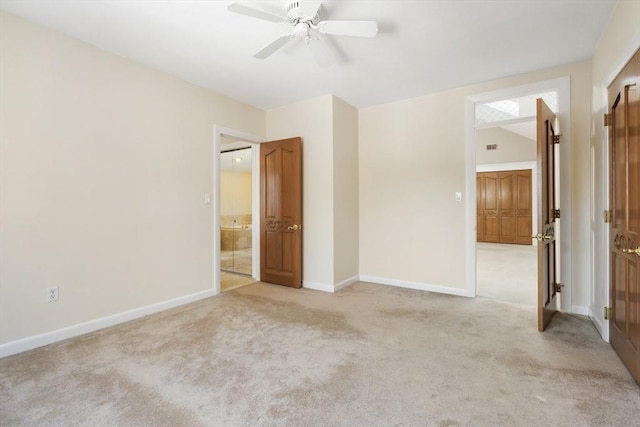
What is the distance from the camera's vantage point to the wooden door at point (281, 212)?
4.01 metres

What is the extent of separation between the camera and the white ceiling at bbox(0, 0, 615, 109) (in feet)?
7.09

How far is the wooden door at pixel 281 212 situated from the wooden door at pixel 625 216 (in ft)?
10.1

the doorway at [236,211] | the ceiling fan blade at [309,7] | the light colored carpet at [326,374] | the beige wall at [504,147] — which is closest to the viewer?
the light colored carpet at [326,374]

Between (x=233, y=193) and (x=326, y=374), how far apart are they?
12.5 feet

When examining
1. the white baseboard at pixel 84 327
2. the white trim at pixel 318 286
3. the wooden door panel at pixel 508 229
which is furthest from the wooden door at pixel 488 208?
the white baseboard at pixel 84 327

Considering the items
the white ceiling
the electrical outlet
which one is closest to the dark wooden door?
the white ceiling

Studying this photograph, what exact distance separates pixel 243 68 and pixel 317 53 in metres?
1.06

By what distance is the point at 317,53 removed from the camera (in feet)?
7.91

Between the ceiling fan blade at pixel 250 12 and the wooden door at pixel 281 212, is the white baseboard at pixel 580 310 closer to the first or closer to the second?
the wooden door at pixel 281 212

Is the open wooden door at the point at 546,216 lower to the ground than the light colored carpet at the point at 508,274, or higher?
higher

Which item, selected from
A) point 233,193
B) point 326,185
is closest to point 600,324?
point 326,185

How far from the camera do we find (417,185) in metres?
3.96

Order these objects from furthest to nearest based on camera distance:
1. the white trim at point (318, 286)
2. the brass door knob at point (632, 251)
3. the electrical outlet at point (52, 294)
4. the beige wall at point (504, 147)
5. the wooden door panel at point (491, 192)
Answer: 1. the wooden door panel at point (491, 192)
2. the beige wall at point (504, 147)
3. the white trim at point (318, 286)
4. the electrical outlet at point (52, 294)
5. the brass door knob at point (632, 251)

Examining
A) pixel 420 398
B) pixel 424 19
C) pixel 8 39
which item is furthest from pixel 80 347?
pixel 424 19
